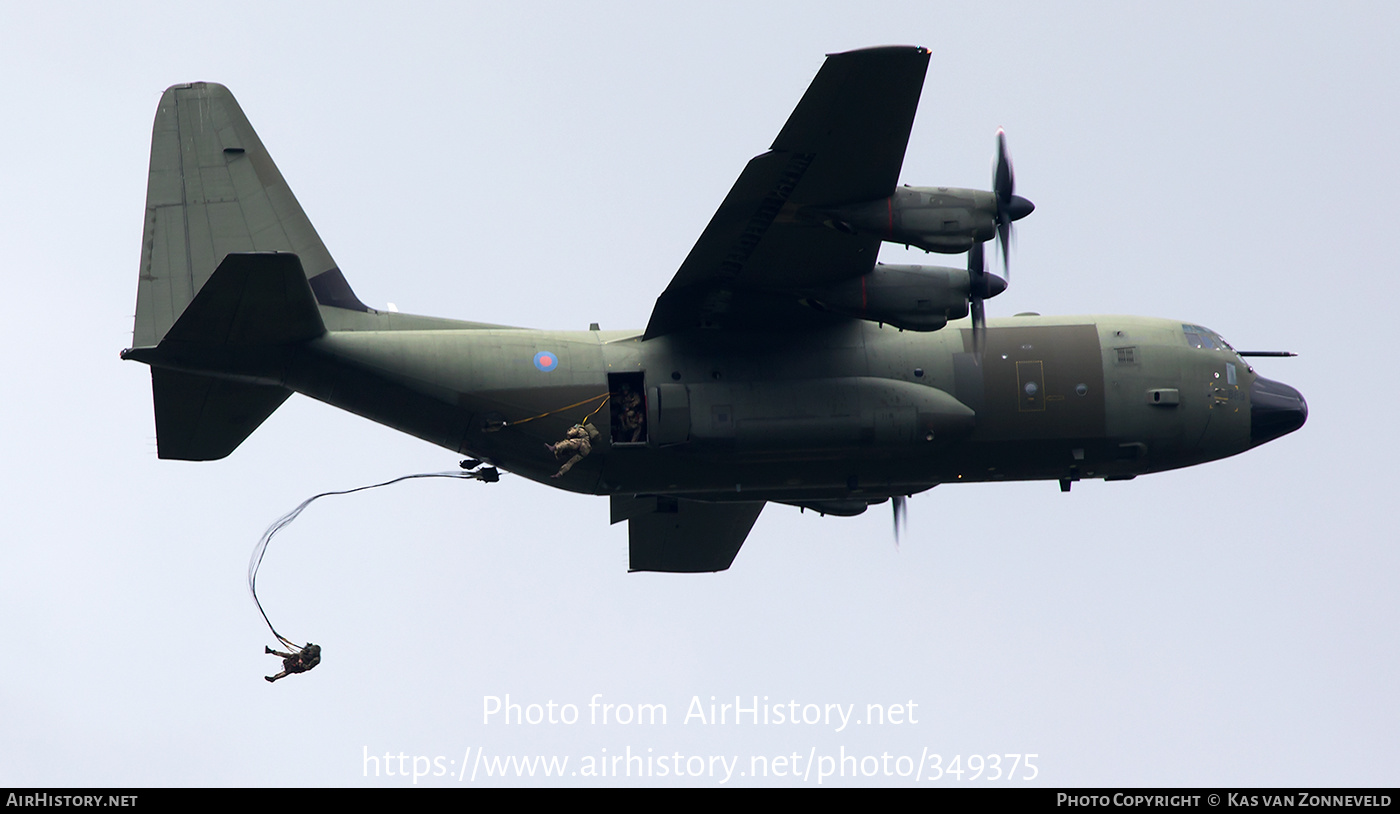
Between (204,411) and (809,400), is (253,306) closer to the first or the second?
(204,411)

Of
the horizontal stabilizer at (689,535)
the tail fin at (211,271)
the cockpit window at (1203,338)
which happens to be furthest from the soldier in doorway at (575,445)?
the cockpit window at (1203,338)

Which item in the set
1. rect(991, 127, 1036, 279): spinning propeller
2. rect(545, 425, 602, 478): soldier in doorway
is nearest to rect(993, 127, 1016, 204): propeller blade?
rect(991, 127, 1036, 279): spinning propeller

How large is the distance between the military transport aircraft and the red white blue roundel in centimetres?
4

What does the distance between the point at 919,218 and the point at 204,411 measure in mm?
12587

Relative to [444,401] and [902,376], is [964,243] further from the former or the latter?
[444,401]

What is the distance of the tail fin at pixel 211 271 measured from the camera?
2817cm

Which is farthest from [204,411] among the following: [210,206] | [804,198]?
[804,198]

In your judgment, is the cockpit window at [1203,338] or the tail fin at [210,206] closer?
the tail fin at [210,206]

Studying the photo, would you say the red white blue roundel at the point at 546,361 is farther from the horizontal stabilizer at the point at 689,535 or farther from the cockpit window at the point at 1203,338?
the cockpit window at the point at 1203,338

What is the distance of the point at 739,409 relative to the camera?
29672 millimetres

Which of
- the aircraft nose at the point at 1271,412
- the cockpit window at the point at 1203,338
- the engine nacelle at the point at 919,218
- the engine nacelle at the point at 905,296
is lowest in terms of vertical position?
the aircraft nose at the point at 1271,412

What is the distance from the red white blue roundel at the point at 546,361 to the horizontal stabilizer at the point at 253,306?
3.64 meters

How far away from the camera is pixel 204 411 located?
1191 inches

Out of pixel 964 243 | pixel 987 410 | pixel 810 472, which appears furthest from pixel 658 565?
pixel 964 243
